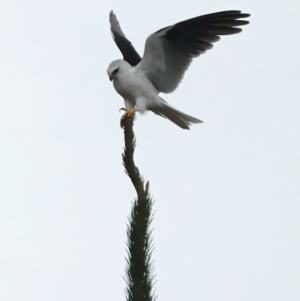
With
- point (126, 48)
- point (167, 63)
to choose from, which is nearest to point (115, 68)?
point (167, 63)

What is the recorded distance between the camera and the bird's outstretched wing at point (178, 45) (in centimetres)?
525

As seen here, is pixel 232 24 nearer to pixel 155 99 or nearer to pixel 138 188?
pixel 155 99

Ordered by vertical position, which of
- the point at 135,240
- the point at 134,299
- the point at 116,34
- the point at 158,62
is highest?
the point at 116,34

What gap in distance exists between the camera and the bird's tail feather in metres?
5.43

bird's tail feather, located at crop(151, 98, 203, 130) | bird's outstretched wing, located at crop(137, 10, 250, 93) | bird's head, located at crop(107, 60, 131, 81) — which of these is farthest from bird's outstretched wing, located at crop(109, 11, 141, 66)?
bird's head, located at crop(107, 60, 131, 81)

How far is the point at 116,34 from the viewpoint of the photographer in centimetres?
659

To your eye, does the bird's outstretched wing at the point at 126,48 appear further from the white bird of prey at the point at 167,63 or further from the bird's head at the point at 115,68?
the bird's head at the point at 115,68

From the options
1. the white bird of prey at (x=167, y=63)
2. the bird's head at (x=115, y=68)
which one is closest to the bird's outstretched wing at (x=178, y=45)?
the white bird of prey at (x=167, y=63)

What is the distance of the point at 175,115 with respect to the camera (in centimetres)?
554

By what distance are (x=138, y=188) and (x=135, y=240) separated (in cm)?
30

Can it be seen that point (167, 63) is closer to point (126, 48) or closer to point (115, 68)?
point (115, 68)

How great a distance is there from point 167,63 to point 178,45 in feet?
0.59

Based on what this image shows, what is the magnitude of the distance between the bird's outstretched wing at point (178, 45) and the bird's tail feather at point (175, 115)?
7.9 inches

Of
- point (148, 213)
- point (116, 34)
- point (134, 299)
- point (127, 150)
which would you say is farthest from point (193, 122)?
point (134, 299)
